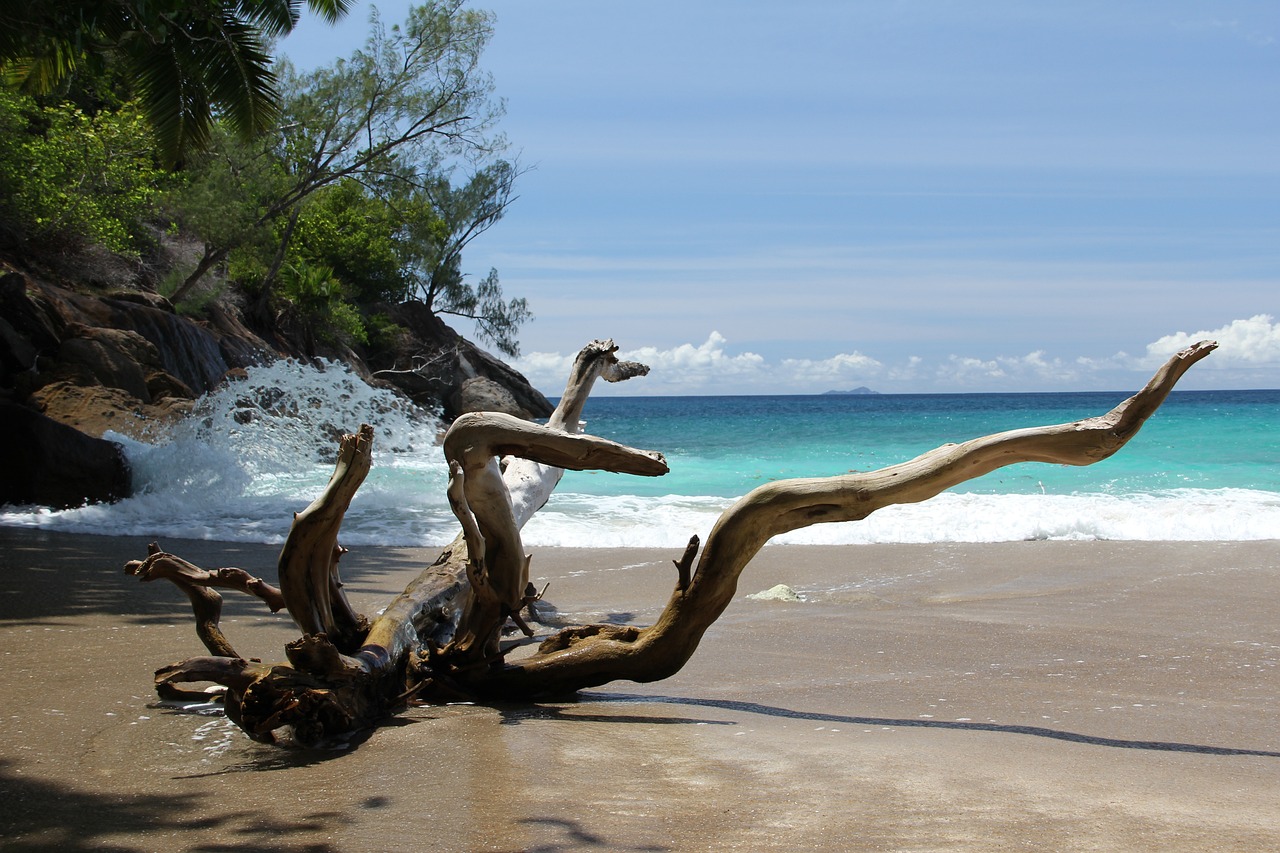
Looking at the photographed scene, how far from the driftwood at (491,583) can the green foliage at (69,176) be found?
16265mm

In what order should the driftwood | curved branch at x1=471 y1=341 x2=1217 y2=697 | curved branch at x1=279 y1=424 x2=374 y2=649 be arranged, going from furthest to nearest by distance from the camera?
curved branch at x1=279 y1=424 x2=374 y2=649 → curved branch at x1=471 y1=341 x2=1217 y2=697 → the driftwood

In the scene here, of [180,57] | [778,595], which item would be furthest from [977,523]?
[180,57]

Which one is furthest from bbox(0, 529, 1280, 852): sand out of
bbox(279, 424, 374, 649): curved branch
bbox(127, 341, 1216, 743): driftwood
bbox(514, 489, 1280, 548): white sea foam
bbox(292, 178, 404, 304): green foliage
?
bbox(292, 178, 404, 304): green foliage

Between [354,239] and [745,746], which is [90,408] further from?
[354,239]

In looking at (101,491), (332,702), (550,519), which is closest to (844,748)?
(332,702)

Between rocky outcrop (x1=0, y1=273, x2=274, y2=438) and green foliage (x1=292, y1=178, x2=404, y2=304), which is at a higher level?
green foliage (x1=292, y1=178, x2=404, y2=304)

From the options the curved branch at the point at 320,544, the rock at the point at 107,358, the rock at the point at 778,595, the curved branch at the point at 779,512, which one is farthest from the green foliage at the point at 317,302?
the curved branch at the point at 779,512

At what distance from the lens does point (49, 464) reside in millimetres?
12539

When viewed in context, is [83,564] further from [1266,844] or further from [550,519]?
[1266,844]

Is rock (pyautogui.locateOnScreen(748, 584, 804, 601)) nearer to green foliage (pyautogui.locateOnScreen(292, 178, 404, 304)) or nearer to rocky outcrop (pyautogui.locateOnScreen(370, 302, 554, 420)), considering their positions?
rocky outcrop (pyautogui.locateOnScreen(370, 302, 554, 420))

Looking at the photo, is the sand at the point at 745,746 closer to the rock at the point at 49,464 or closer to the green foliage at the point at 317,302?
the rock at the point at 49,464

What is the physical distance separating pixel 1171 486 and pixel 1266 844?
16730mm

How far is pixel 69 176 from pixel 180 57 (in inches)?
345

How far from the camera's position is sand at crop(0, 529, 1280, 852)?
3.15 meters
